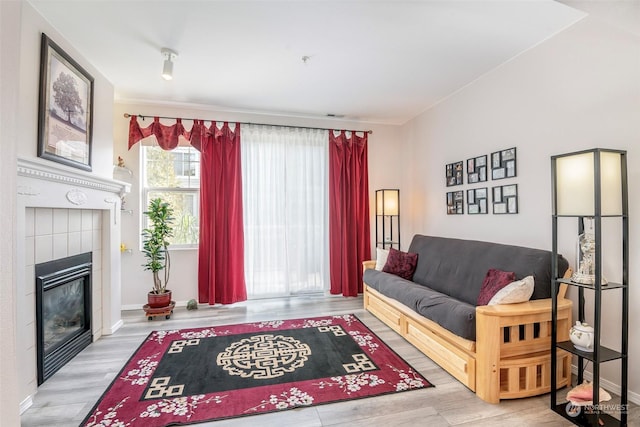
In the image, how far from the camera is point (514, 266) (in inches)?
96.8

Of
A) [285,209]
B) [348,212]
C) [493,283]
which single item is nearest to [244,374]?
[493,283]

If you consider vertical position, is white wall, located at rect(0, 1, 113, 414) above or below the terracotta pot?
above

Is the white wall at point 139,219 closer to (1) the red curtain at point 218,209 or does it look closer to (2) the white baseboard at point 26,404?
(1) the red curtain at point 218,209

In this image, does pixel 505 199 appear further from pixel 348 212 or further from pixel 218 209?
pixel 218 209

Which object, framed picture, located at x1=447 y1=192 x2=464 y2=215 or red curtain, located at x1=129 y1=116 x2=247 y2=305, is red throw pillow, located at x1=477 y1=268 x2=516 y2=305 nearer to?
framed picture, located at x1=447 y1=192 x2=464 y2=215

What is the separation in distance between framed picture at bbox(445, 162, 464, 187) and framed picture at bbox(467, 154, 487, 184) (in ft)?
0.42

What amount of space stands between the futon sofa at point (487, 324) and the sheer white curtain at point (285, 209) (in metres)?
1.56

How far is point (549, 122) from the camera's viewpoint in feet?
8.21

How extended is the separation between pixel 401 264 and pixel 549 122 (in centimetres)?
198

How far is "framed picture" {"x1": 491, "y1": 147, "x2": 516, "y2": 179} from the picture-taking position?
2.83m

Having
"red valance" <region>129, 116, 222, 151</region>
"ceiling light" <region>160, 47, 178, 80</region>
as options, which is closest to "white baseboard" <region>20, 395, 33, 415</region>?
"ceiling light" <region>160, 47, 178, 80</region>

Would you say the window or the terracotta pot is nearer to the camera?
the terracotta pot

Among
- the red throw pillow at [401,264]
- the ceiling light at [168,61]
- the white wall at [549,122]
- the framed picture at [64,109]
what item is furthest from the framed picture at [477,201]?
the framed picture at [64,109]

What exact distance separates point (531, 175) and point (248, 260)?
11.0 ft
